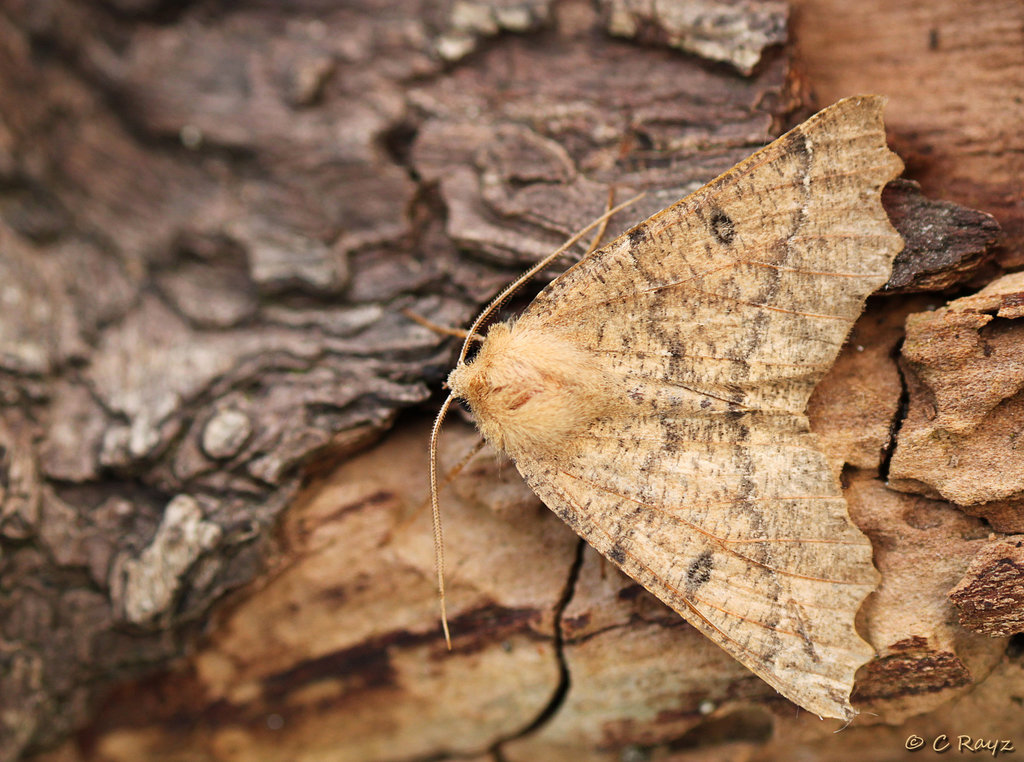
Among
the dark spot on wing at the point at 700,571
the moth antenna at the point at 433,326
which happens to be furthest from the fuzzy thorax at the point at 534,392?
the dark spot on wing at the point at 700,571

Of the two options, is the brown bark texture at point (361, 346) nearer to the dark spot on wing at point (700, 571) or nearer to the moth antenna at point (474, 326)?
the moth antenna at point (474, 326)

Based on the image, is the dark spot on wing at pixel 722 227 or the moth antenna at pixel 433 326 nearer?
the dark spot on wing at pixel 722 227

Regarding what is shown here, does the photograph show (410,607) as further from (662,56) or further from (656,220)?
(662,56)

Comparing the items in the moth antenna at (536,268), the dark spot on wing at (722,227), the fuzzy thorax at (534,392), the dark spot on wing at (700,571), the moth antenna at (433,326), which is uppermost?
the dark spot on wing at (722,227)

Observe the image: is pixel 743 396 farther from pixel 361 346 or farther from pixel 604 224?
pixel 361 346

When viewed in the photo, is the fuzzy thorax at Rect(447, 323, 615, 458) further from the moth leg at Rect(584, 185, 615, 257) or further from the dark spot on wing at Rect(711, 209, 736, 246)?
the dark spot on wing at Rect(711, 209, 736, 246)

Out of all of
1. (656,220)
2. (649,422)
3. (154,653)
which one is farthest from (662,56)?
(154,653)

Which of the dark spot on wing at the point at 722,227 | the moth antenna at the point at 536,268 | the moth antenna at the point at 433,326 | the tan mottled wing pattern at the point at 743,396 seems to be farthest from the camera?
the moth antenna at the point at 433,326
